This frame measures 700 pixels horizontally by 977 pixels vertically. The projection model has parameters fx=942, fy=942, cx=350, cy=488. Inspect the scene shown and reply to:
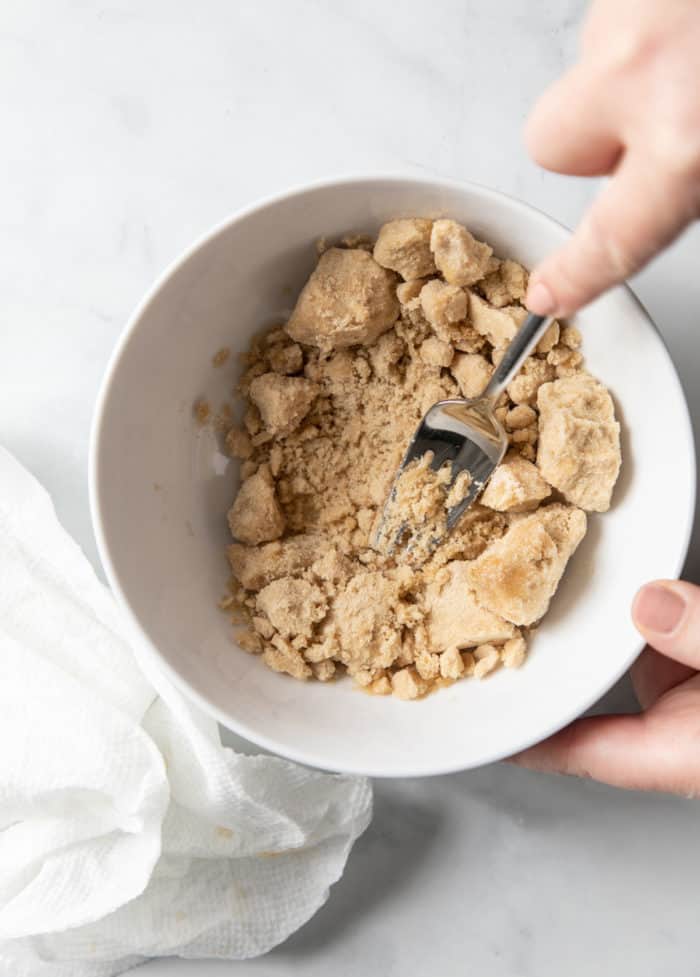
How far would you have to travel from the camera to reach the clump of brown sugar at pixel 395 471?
3.15 feet

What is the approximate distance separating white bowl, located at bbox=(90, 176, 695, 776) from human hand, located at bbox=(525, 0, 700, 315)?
19 centimetres

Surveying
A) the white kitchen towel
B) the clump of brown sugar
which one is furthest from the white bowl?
the white kitchen towel

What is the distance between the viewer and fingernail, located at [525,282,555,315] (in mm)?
776

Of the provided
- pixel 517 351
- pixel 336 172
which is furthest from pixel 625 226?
pixel 336 172

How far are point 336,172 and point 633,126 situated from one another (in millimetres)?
535

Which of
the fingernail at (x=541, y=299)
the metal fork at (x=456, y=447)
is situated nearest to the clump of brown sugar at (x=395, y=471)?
the metal fork at (x=456, y=447)

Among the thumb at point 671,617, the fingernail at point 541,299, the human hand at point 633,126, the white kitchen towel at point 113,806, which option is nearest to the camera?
the human hand at point 633,126

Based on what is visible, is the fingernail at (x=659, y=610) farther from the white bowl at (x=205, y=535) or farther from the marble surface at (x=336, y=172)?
the marble surface at (x=336, y=172)

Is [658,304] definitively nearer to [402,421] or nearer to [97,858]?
[402,421]

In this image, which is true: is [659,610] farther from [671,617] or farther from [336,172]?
[336,172]

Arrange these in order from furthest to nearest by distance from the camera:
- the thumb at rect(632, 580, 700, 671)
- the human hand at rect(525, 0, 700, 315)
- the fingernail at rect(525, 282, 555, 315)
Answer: the thumb at rect(632, 580, 700, 671)
the fingernail at rect(525, 282, 555, 315)
the human hand at rect(525, 0, 700, 315)

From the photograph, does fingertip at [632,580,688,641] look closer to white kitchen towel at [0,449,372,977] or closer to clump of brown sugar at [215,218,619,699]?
clump of brown sugar at [215,218,619,699]

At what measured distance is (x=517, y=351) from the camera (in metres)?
0.91

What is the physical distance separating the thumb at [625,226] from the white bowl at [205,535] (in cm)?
17
